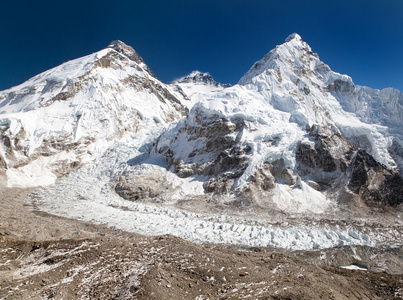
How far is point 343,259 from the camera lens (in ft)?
49.9

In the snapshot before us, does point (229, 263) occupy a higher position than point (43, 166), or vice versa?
point (43, 166)

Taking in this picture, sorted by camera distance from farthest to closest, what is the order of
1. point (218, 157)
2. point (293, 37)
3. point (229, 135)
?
point (293, 37)
point (229, 135)
point (218, 157)

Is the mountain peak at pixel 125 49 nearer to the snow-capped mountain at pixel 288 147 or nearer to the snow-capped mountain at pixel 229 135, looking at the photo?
the snow-capped mountain at pixel 229 135

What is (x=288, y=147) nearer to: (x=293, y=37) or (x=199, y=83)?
(x=293, y=37)

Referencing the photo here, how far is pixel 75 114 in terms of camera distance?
4909cm

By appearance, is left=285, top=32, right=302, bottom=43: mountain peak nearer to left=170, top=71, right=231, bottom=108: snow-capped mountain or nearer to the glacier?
the glacier

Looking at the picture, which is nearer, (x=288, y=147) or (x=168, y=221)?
(x=168, y=221)

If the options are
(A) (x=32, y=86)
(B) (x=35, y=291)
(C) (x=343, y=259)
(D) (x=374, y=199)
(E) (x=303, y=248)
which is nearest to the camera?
(B) (x=35, y=291)

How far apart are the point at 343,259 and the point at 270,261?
7420 millimetres

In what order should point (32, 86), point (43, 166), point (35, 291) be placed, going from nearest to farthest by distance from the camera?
1. point (35, 291)
2. point (43, 166)
3. point (32, 86)

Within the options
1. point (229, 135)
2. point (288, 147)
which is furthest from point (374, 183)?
point (229, 135)

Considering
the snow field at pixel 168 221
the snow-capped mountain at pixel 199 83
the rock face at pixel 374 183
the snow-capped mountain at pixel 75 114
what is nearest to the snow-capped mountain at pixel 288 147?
the rock face at pixel 374 183

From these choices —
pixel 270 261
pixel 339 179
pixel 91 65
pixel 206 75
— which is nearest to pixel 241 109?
Result: pixel 339 179

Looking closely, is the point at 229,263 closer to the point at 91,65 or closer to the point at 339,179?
the point at 339,179
